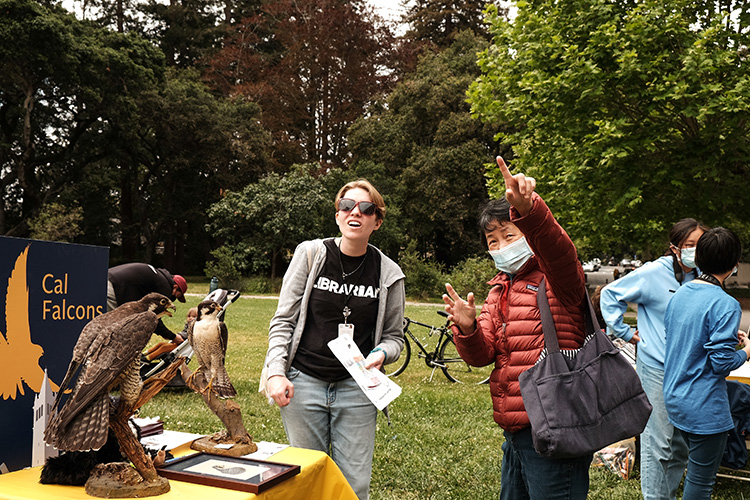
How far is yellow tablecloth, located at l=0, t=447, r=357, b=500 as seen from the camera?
1815 mm

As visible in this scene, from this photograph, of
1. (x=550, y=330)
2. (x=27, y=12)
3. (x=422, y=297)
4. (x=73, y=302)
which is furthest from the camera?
(x=422, y=297)

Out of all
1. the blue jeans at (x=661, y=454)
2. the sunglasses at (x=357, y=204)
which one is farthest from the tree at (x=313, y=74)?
the sunglasses at (x=357, y=204)

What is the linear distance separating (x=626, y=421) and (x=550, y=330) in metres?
0.41

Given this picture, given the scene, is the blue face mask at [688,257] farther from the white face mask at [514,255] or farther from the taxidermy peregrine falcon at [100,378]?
the taxidermy peregrine falcon at [100,378]

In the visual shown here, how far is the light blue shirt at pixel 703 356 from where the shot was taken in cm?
304

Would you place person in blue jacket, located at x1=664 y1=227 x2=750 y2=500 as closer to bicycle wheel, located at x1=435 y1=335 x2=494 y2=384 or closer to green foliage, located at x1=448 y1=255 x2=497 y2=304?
bicycle wheel, located at x1=435 y1=335 x2=494 y2=384

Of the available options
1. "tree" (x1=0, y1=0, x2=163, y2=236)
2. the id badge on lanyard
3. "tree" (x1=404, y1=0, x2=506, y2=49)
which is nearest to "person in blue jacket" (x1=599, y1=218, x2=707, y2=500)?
the id badge on lanyard

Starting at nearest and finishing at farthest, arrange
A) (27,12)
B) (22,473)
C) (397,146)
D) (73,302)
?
1. (22,473)
2. (73,302)
3. (27,12)
4. (397,146)

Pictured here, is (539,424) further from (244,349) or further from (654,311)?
(244,349)

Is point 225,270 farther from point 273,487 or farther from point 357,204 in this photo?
point 273,487

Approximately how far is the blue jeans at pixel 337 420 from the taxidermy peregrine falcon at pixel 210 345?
2.13 ft

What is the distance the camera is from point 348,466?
2814 mm

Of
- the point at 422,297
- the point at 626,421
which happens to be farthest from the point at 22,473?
the point at 422,297

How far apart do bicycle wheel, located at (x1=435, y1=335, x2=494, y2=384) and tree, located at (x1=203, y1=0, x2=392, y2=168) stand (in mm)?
23467
